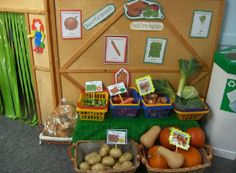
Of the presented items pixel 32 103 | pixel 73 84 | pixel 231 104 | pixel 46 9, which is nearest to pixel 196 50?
pixel 231 104

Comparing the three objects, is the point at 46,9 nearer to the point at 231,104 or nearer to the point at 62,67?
the point at 62,67

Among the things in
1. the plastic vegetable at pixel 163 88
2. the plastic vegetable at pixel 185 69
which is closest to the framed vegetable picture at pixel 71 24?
the plastic vegetable at pixel 163 88

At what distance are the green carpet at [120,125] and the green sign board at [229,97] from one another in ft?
0.85

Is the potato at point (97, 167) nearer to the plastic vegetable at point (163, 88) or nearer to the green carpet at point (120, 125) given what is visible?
the green carpet at point (120, 125)

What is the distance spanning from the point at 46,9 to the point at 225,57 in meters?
1.33

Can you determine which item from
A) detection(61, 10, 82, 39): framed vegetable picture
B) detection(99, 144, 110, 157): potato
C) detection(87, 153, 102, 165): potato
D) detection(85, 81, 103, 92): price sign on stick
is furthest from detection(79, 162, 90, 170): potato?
detection(61, 10, 82, 39): framed vegetable picture

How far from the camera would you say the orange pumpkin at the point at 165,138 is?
182cm

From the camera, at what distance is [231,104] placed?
1843 mm

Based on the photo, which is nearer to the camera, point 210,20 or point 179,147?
point 179,147

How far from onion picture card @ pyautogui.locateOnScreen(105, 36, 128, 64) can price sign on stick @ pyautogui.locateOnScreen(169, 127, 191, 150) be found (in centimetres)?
68

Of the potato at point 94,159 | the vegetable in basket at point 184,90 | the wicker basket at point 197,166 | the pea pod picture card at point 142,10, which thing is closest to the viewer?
the wicker basket at point 197,166

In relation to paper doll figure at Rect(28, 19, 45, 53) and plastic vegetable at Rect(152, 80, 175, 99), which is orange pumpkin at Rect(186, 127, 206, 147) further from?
paper doll figure at Rect(28, 19, 45, 53)

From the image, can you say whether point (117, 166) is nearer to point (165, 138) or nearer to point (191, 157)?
point (165, 138)

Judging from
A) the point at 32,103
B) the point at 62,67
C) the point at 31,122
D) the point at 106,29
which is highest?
the point at 106,29
